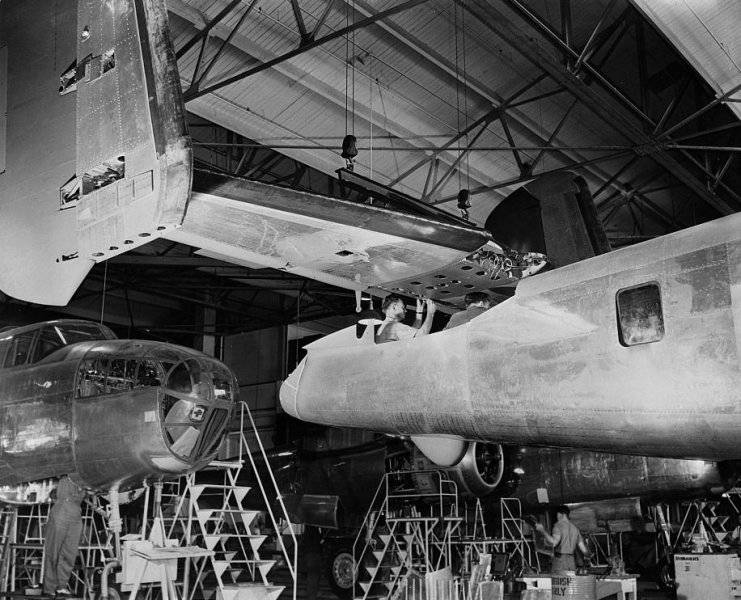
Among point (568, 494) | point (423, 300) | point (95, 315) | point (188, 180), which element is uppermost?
point (95, 315)

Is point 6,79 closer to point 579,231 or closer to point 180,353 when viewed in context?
point 180,353

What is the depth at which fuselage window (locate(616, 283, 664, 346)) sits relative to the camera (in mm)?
4199

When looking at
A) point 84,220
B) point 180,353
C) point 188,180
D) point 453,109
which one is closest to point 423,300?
point 188,180

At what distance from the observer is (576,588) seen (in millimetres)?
10172

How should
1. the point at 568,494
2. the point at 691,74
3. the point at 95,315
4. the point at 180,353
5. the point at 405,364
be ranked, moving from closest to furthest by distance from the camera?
the point at 405,364, the point at 180,353, the point at 568,494, the point at 691,74, the point at 95,315

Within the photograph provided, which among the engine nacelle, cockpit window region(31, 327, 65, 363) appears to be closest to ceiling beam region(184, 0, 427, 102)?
cockpit window region(31, 327, 65, 363)

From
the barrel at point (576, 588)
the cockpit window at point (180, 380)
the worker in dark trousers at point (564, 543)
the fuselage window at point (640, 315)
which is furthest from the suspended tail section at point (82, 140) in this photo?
the worker in dark trousers at point (564, 543)

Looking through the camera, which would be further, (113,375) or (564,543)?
(564,543)

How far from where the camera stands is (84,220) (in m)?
5.79

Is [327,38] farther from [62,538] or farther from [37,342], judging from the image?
[62,538]

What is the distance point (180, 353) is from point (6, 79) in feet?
13.6

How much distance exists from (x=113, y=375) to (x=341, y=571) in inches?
358

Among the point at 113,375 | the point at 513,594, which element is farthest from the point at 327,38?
the point at 513,594

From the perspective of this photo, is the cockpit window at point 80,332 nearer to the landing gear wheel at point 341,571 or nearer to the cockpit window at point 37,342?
the cockpit window at point 37,342
